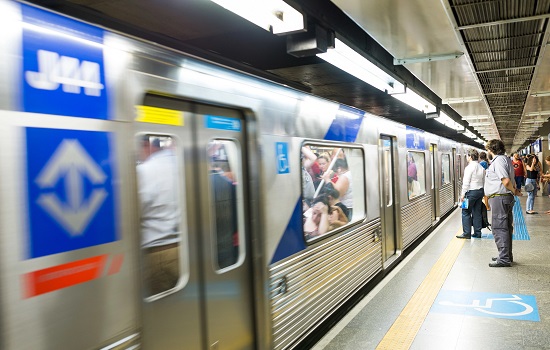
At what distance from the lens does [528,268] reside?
5680mm

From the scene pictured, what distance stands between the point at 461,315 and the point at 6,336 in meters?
3.87

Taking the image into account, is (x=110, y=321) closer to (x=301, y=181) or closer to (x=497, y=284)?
(x=301, y=181)

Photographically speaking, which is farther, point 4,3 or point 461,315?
point 461,315

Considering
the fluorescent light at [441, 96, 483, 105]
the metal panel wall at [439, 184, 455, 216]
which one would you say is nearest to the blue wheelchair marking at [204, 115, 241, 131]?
the fluorescent light at [441, 96, 483, 105]

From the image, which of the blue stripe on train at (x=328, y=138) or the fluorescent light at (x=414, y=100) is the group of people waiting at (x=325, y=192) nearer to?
the blue stripe on train at (x=328, y=138)

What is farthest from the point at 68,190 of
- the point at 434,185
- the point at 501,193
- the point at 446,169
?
the point at 446,169

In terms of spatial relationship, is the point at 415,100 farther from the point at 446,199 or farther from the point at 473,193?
the point at 446,199

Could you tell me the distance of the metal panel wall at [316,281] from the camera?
3.18 m

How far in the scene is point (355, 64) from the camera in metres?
4.25

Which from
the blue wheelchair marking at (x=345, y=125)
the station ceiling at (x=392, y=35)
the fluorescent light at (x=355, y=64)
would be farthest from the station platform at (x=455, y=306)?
the fluorescent light at (x=355, y=64)

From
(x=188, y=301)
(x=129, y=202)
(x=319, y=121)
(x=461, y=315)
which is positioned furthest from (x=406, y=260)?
(x=129, y=202)

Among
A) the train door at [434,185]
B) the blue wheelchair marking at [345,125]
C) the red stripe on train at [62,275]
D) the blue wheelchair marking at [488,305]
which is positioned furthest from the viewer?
the train door at [434,185]

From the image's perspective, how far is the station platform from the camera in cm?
365

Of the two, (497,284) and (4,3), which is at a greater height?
(4,3)
